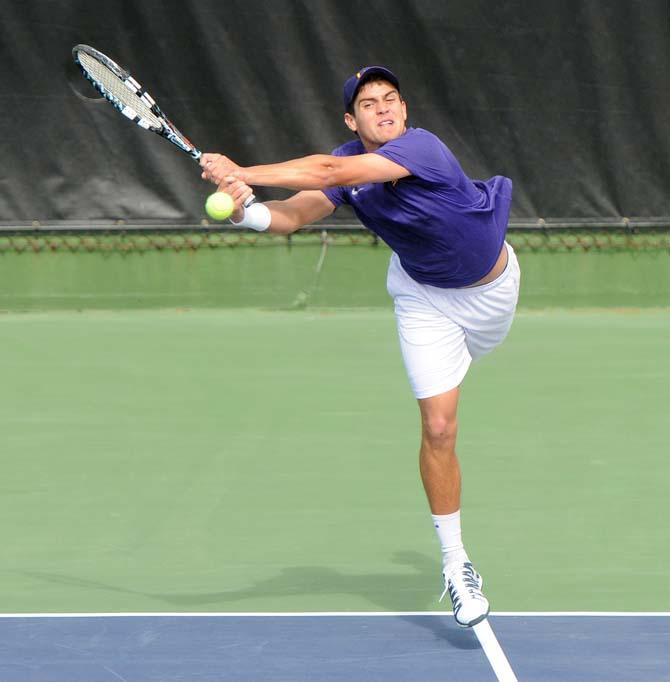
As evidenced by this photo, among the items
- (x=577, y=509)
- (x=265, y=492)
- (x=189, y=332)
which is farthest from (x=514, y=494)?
(x=189, y=332)

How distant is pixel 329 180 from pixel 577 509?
1632 millimetres

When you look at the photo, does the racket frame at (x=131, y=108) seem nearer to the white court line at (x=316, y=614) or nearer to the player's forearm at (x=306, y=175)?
the player's forearm at (x=306, y=175)

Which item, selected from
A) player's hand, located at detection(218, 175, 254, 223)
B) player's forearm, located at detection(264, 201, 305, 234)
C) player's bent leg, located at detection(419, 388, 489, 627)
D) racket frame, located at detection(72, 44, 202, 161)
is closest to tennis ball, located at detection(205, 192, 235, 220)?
player's hand, located at detection(218, 175, 254, 223)

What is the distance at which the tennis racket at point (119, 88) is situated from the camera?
4.26 metres

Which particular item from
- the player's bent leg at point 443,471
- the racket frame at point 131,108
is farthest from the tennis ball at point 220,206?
the player's bent leg at point 443,471

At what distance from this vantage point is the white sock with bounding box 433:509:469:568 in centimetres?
364

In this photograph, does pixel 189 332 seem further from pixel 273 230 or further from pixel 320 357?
pixel 273 230

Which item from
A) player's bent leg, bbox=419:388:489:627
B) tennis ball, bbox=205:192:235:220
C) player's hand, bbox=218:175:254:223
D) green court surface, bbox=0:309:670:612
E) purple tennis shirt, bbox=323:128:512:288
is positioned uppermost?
Answer: tennis ball, bbox=205:192:235:220

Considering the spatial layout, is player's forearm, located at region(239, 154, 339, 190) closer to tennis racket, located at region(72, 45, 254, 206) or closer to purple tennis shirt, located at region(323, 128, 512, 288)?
purple tennis shirt, located at region(323, 128, 512, 288)

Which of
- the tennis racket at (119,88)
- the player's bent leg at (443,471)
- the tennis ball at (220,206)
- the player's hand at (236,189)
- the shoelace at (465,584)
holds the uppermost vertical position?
the tennis racket at (119,88)

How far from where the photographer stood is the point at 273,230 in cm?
397
